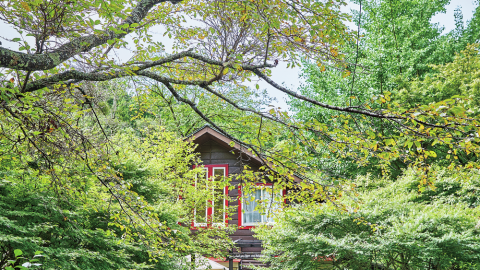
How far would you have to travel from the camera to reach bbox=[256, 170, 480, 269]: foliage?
7512 millimetres

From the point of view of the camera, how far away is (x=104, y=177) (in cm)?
467

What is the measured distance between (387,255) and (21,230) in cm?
723

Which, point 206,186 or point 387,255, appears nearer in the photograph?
point 387,255

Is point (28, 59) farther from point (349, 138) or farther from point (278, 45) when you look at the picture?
point (349, 138)

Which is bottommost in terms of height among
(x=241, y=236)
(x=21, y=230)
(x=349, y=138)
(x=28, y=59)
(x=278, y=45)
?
(x=241, y=236)

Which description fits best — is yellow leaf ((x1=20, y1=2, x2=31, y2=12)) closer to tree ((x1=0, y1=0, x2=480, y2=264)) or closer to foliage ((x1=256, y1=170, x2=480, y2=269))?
tree ((x1=0, y1=0, x2=480, y2=264))

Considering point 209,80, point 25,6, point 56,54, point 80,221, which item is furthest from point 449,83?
point 25,6

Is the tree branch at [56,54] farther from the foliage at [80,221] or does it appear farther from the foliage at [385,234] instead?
the foliage at [385,234]

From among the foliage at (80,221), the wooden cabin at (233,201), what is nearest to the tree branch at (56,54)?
the foliage at (80,221)

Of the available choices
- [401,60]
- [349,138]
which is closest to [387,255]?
[349,138]

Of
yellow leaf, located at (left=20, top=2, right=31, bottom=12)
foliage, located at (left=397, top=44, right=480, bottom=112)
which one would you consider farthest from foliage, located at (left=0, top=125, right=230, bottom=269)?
foliage, located at (left=397, top=44, right=480, bottom=112)

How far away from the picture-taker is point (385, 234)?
7883 millimetres

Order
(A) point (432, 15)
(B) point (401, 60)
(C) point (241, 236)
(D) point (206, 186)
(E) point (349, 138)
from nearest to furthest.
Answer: (E) point (349, 138) → (D) point (206, 186) → (C) point (241, 236) → (B) point (401, 60) → (A) point (432, 15)

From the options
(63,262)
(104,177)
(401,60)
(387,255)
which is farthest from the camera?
(401,60)
